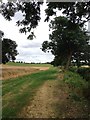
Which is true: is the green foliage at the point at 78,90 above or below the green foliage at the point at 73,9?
below

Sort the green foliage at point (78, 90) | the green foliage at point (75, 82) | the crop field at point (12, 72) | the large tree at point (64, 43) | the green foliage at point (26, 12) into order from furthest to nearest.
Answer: the large tree at point (64, 43) → the crop field at point (12, 72) → the green foliage at point (75, 82) → the green foliage at point (78, 90) → the green foliage at point (26, 12)

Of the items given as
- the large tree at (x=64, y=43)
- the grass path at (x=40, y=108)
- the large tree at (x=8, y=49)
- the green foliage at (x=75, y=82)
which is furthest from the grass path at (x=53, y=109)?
the large tree at (x=64, y=43)

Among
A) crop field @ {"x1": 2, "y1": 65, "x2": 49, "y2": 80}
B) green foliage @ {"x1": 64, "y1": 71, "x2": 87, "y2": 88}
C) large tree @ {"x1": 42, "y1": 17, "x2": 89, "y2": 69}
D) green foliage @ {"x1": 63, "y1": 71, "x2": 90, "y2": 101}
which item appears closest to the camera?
green foliage @ {"x1": 63, "y1": 71, "x2": 90, "y2": 101}

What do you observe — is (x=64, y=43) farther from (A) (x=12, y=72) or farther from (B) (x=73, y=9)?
(B) (x=73, y=9)

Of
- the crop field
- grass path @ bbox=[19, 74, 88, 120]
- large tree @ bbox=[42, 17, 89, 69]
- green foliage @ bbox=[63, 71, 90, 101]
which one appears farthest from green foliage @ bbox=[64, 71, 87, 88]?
large tree @ bbox=[42, 17, 89, 69]

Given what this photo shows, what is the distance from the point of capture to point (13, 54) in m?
17.1

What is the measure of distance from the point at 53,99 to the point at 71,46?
4943 cm

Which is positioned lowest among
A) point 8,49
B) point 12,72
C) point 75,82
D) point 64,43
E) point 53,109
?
point 53,109

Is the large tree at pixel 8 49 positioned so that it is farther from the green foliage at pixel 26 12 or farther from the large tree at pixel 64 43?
the large tree at pixel 64 43

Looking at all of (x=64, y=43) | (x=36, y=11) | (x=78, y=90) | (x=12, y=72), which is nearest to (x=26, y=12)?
(x=36, y=11)

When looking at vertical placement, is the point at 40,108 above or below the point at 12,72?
below

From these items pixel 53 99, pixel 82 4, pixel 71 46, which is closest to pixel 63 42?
pixel 71 46

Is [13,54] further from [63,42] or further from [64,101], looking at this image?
[63,42]

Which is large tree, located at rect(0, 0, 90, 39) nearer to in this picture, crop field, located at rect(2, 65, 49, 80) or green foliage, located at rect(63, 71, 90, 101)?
green foliage, located at rect(63, 71, 90, 101)
